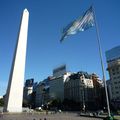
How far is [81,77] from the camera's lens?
341ft

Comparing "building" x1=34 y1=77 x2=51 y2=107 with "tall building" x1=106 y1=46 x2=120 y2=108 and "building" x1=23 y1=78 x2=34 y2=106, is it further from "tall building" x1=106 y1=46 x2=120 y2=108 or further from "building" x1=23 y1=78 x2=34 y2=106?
"tall building" x1=106 y1=46 x2=120 y2=108

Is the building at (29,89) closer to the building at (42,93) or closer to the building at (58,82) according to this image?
the building at (42,93)

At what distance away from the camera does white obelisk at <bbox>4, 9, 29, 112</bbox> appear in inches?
1394

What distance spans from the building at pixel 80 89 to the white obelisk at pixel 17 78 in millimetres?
60399

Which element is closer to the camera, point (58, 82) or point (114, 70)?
point (114, 70)

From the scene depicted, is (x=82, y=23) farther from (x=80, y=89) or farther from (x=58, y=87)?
(x=58, y=87)

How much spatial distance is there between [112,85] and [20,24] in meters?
47.6

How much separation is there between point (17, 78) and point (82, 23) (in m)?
23.4

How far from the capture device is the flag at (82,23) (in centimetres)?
1602

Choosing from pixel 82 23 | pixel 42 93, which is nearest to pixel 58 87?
pixel 42 93

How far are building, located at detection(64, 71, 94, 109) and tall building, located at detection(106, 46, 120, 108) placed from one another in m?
22.2

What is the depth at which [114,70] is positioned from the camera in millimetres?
77625

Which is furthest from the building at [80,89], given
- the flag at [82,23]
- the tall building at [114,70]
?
the flag at [82,23]

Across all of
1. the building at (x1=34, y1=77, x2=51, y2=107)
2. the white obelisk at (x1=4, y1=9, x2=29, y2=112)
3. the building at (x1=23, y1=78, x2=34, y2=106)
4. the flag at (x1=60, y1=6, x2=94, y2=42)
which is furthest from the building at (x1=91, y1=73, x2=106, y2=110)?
the flag at (x1=60, y1=6, x2=94, y2=42)
